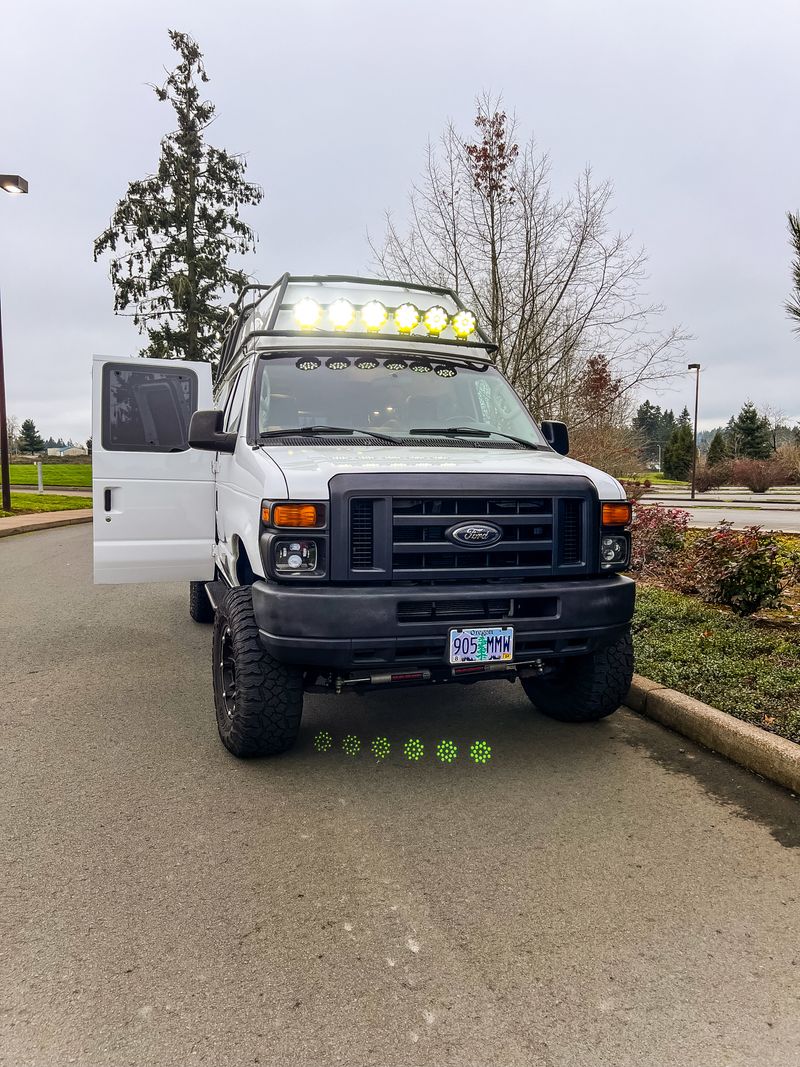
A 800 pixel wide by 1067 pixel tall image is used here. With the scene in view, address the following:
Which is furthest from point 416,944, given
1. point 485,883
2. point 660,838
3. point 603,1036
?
point 660,838

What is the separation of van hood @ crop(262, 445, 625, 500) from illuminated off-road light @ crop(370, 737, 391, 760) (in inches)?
59.1

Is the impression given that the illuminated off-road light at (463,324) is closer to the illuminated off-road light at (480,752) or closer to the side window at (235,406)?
the side window at (235,406)

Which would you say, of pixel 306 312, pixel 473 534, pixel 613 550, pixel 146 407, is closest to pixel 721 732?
pixel 613 550

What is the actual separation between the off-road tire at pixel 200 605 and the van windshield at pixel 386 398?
3.12 m

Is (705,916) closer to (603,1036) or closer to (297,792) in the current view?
(603,1036)

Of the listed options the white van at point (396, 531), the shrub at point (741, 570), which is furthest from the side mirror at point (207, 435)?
the shrub at point (741, 570)

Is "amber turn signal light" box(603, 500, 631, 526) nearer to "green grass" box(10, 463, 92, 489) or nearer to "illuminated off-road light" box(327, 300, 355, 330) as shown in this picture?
"illuminated off-road light" box(327, 300, 355, 330)

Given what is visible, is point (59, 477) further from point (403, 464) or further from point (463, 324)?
point (403, 464)

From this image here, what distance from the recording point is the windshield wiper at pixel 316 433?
4.46 m

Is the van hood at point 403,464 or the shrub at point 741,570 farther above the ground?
the van hood at point 403,464

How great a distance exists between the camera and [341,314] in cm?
501

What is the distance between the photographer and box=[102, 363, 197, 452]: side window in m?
6.17

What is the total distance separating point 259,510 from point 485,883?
1.99 metres

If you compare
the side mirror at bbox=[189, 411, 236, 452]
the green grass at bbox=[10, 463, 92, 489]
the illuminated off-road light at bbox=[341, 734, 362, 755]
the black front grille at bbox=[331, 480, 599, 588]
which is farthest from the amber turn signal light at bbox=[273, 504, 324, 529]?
the green grass at bbox=[10, 463, 92, 489]
